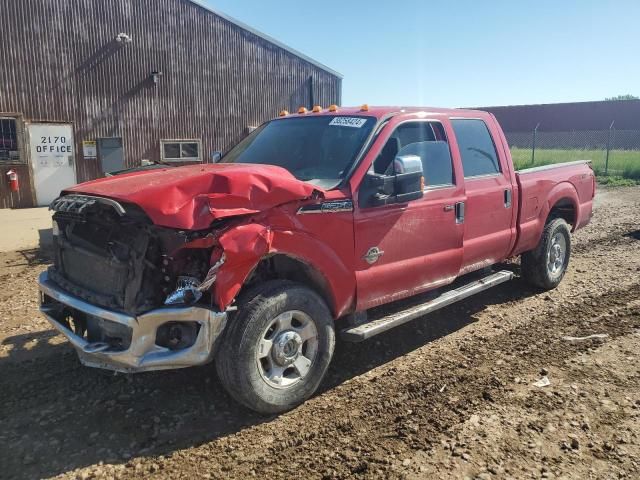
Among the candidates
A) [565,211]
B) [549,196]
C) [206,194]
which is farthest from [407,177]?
[565,211]

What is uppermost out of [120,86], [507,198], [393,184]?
[120,86]

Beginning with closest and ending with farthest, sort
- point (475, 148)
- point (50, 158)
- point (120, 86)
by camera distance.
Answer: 1. point (475, 148)
2. point (50, 158)
3. point (120, 86)

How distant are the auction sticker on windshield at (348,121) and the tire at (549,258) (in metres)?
2.98

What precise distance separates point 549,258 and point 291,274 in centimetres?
381

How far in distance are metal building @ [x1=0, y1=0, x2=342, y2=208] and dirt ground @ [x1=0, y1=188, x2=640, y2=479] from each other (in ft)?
33.9

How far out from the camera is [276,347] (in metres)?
3.41

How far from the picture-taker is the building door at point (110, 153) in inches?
584

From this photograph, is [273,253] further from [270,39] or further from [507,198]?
[270,39]

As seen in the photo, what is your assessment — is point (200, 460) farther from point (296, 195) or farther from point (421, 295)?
point (421, 295)

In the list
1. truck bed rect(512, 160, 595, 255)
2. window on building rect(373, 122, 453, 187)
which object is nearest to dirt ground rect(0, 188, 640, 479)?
truck bed rect(512, 160, 595, 255)

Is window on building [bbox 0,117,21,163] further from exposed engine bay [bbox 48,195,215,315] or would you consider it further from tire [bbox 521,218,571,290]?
tire [bbox 521,218,571,290]

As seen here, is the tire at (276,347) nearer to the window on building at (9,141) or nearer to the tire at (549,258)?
the tire at (549,258)

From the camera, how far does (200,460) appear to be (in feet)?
9.84

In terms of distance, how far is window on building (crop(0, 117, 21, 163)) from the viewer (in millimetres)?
13305
